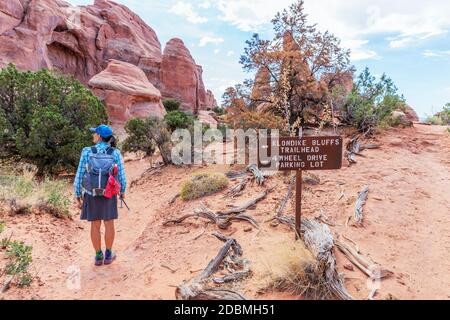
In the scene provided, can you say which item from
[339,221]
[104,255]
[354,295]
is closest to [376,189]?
[339,221]

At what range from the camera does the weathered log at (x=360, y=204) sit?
5.08 m

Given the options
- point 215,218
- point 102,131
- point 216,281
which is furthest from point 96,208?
point 215,218

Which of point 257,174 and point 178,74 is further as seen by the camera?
point 178,74

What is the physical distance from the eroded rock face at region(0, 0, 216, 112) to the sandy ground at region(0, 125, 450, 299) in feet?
59.6

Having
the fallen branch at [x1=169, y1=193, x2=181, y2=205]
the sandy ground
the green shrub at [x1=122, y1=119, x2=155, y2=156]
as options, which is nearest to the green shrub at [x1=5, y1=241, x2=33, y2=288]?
the sandy ground

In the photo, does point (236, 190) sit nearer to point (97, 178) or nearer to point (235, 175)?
point (235, 175)

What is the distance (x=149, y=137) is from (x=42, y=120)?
4.04 m

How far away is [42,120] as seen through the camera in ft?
31.0

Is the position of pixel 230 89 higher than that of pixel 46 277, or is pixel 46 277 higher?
pixel 230 89

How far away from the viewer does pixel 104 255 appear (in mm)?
4477

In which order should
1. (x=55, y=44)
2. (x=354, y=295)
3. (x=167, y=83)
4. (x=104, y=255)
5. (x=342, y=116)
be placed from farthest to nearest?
(x=167, y=83) < (x=55, y=44) < (x=342, y=116) < (x=104, y=255) < (x=354, y=295)

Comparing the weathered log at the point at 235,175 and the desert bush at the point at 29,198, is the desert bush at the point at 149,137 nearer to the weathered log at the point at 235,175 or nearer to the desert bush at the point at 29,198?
the weathered log at the point at 235,175

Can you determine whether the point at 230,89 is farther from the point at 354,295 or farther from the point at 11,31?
the point at 11,31
